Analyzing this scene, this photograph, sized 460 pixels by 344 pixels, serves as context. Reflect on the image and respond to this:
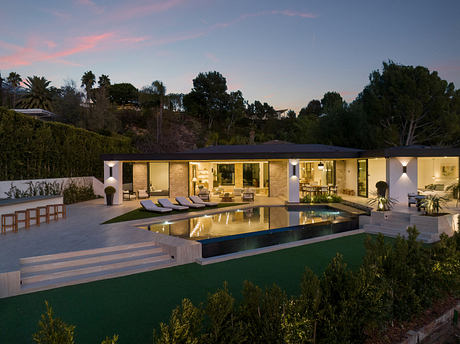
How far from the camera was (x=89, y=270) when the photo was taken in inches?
273

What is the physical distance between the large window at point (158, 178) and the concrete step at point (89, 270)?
14.7m

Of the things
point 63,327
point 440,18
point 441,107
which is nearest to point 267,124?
point 441,107

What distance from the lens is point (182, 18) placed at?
19.1 meters

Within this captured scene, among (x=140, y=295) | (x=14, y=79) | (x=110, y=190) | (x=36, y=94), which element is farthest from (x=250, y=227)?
(x=14, y=79)

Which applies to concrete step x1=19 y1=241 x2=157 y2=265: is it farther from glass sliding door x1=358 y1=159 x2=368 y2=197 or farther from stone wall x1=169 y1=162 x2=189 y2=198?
glass sliding door x1=358 y1=159 x2=368 y2=197

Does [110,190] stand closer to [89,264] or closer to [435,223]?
[89,264]

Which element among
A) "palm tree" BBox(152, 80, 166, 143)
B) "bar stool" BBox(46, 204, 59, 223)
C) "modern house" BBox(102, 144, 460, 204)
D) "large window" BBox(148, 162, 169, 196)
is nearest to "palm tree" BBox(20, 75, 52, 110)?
"palm tree" BBox(152, 80, 166, 143)

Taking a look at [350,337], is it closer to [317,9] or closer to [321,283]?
[321,283]

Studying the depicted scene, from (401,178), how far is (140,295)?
46.0 ft

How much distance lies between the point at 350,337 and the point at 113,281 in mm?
4942

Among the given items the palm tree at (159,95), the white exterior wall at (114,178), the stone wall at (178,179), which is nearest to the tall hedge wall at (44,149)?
the white exterior wall at (114,178)

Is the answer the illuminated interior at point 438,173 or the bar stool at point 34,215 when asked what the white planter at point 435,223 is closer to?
the illuminated interior at point 438,173

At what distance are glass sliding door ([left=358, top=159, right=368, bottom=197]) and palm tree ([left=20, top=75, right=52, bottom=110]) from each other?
32977mm

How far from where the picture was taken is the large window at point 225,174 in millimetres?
23516
